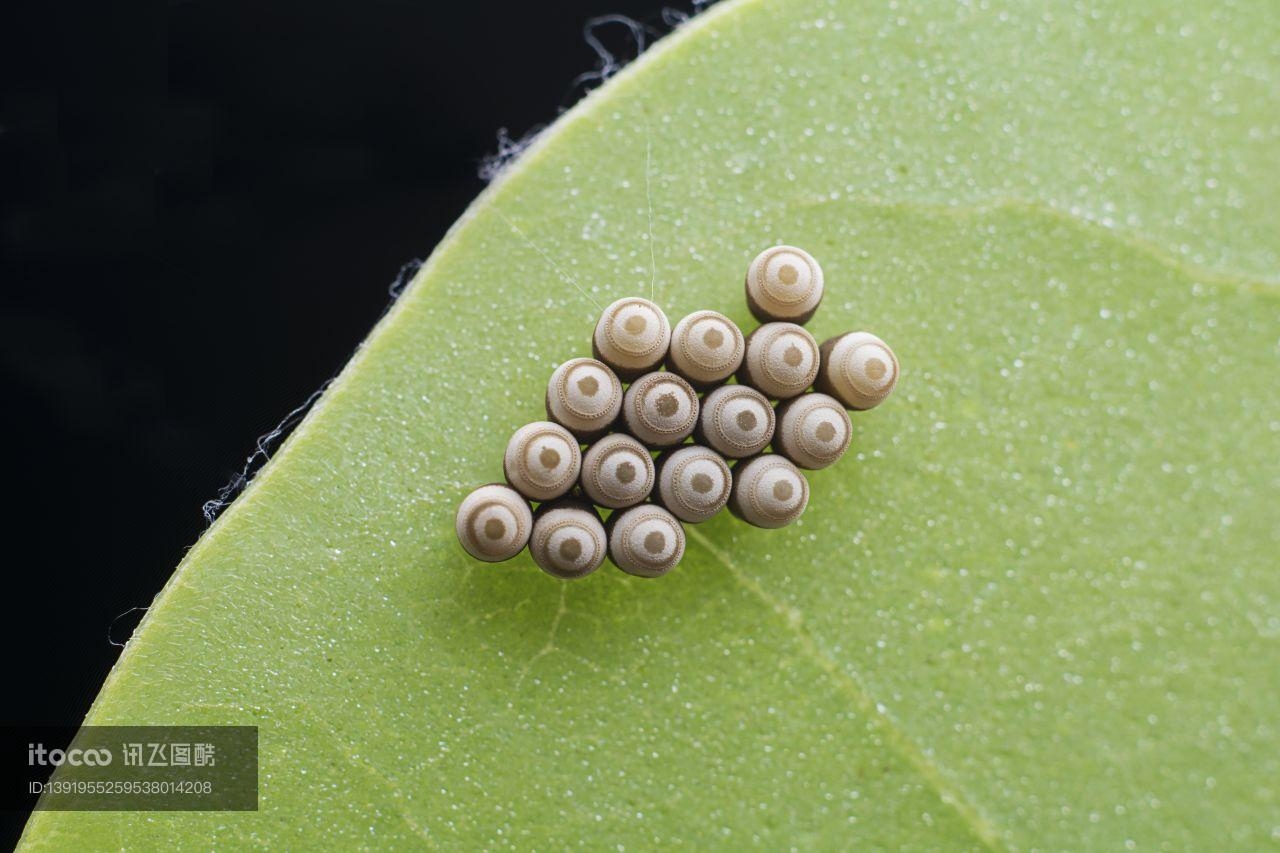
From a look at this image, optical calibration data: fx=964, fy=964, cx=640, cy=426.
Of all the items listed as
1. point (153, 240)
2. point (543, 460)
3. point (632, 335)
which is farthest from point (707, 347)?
point (153, 240)

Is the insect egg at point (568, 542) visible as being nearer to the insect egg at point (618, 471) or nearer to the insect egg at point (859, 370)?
the insect egg at point (618, 471)

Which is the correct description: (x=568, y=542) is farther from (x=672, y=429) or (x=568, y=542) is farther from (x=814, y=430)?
(x=814, y=430)

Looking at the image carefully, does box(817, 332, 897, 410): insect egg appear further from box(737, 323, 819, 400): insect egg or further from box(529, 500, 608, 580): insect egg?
box(529, 500, 608, 580): insect egg

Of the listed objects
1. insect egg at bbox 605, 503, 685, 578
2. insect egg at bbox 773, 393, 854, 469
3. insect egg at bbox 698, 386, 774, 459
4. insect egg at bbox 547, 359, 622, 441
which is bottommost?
insect egg at bbox 605, 503, 685, 578

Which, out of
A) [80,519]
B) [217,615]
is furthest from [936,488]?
[80,519]

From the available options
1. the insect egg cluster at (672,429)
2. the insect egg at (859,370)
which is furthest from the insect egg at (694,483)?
the insect egg at (859,370)

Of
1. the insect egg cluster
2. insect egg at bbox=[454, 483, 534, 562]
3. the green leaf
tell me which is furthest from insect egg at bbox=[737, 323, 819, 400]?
insect egg at bbox=[454, 483, 534, 562]
